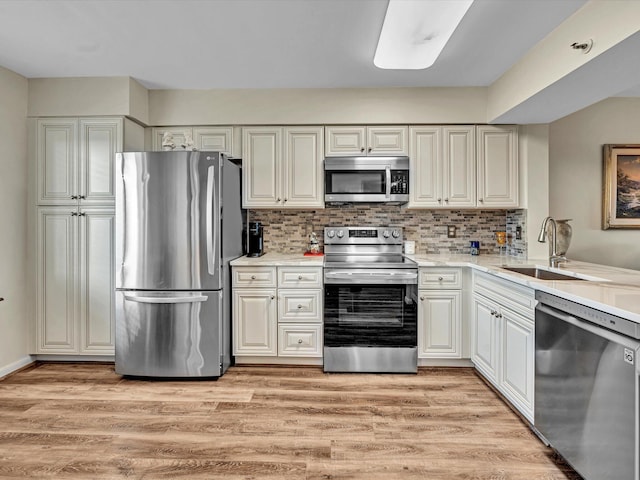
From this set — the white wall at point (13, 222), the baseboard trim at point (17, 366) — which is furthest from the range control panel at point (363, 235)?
the baseboard trim at point (17, 366)

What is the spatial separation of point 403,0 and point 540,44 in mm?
1363

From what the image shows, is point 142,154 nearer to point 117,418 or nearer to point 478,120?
point 117,418

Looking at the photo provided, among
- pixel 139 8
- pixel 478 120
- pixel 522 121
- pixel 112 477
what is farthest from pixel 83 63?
pixel 522 121

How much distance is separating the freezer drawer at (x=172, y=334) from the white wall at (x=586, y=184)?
326 centimetres

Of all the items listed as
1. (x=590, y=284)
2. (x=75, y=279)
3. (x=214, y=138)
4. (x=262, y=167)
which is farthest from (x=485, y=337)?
(x=75, y=279)

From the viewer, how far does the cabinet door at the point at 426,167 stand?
11.7ft

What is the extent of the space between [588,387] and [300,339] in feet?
6.78

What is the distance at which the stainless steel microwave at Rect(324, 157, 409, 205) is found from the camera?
351cm

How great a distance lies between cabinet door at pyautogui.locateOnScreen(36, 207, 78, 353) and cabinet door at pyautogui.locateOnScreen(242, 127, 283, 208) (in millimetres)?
1494

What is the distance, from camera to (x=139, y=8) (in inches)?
88.5

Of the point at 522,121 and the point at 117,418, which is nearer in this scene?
the point at 117,418

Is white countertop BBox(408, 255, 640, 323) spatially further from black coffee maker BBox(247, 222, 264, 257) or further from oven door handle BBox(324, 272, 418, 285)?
black coffee maker BBox(247, 222, 264, 257)

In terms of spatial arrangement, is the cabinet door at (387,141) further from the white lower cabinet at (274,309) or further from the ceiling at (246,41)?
the white lower cabinet at (274,309)

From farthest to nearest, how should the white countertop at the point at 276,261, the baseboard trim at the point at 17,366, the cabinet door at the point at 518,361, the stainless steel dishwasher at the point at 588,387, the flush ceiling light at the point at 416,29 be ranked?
the white countertop at the point at 276,261 → the baseboard trim at the point at 17,366 → the cabinet door at the point at 518,361 → the flush ceiling light at the point at 416,29 → the stainless steel dishwasher at the point at 588,387
